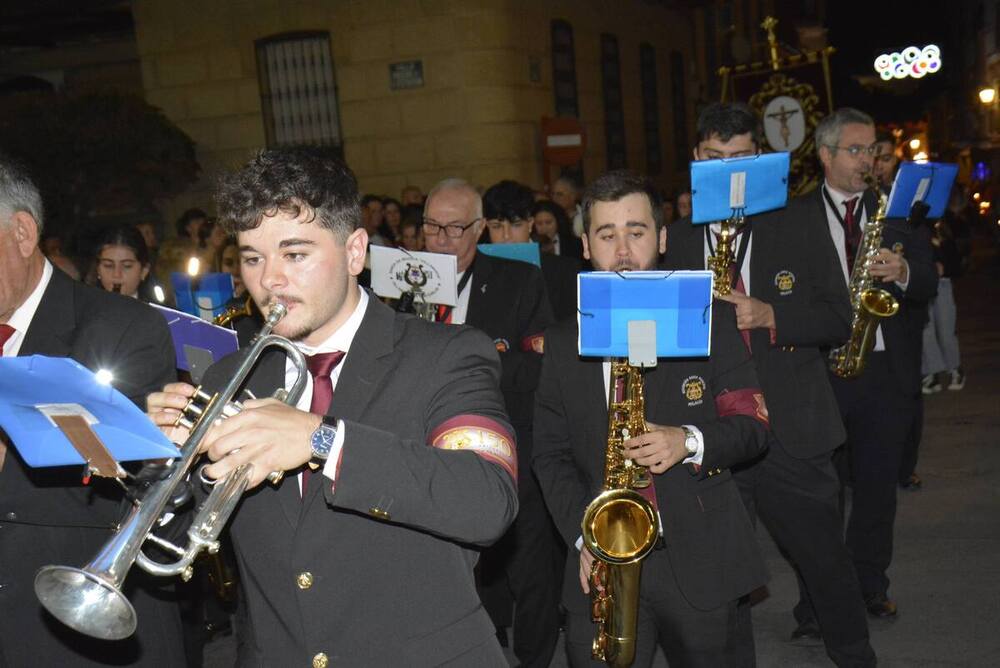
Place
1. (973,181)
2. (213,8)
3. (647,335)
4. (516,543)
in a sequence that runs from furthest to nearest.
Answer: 1. (973,181)
2. (213,8)
3. (516,543)
4. (647,335)

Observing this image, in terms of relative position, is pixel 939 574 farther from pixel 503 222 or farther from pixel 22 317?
pixel 22 317

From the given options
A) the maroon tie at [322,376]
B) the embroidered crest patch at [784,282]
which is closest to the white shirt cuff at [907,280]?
the embroidered crest patch at [784,282]

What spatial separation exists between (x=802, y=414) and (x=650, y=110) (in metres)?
20.3

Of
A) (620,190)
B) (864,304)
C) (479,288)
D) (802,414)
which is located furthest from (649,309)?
(864,304)

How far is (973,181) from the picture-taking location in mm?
44875

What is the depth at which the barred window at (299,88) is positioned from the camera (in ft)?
57.3

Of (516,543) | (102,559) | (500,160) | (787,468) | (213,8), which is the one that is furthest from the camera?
(213,8)

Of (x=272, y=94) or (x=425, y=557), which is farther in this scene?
(x=272, y=94)

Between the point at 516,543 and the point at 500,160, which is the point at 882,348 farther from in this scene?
the point at 500,160

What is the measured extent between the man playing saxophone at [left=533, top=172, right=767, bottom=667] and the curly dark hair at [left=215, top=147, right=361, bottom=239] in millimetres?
1349

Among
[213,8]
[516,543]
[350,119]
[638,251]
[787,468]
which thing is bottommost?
[516,543]

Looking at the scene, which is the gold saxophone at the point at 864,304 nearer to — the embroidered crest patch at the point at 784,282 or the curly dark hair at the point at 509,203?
the embroidered crest patch at the point at 784,282

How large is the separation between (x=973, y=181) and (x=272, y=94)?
3548cm

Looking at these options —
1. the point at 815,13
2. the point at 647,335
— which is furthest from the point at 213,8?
the point at 815,13
